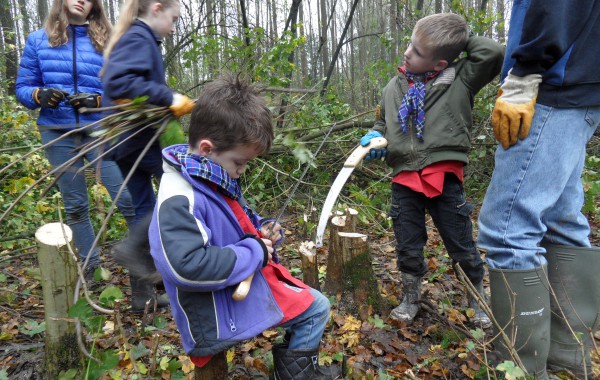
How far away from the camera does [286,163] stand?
17.8ft

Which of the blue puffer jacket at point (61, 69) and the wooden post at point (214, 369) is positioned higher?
the blue puffer jacket at point (61, 69)

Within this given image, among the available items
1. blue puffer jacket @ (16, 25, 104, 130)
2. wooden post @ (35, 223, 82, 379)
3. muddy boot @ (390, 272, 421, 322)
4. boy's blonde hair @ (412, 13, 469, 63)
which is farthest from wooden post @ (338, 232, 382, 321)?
blue puffer jacket @ (16, 25, 104, 130)

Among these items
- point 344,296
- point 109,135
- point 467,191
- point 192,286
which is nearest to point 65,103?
point 109,135

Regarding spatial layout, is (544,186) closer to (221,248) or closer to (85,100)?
(221,248)

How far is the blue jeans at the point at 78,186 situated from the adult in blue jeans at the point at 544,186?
239 centimetres

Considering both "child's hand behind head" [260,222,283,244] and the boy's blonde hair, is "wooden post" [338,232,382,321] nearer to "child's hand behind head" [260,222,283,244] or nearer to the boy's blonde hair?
"child's hand behind head" [260,222,283,244]

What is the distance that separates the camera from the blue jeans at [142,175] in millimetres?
2625

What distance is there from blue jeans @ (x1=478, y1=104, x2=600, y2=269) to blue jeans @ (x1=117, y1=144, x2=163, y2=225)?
192 centimetres

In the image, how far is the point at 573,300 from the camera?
2020 mm

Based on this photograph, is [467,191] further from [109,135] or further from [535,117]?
[109,135]

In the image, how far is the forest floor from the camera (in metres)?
2.20

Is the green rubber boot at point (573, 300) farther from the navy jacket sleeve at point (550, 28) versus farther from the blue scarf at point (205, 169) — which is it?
the blue scarf at point (205, 169)

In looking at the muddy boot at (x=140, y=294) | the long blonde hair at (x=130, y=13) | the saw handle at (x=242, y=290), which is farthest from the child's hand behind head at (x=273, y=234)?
the long blonde hair at (x=130, y=13)

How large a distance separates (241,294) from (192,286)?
185mm
